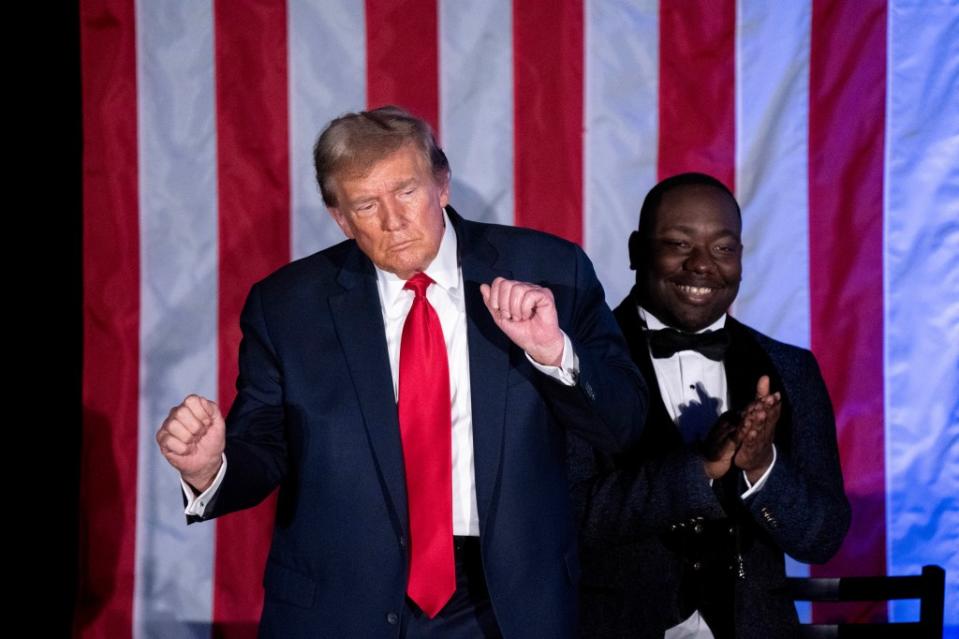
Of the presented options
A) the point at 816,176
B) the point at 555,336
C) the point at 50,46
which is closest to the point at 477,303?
the point at 555,336

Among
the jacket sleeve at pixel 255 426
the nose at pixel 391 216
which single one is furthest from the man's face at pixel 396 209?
the jacket sleeve at pixel 255 426

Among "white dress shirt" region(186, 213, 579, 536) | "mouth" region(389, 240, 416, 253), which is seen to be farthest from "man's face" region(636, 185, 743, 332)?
"mouth" region(389, 240, 416, 253)

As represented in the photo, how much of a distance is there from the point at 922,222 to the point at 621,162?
28.0 inches

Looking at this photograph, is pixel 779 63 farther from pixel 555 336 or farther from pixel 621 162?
pixel 555 336

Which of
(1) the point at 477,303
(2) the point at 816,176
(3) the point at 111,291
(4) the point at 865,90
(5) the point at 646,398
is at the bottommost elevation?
(5) the point at 646,398

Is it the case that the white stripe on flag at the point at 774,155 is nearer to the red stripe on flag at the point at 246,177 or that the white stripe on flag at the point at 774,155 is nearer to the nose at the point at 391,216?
the red stripe on flag at the point at 246,177

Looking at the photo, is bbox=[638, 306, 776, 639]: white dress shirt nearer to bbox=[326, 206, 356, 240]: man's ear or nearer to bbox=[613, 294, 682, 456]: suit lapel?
bbox=[613, 294, 682, 456]: suit lapel

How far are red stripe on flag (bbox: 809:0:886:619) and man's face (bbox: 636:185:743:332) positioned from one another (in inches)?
29.8

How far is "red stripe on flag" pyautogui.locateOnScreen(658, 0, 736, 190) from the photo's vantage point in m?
2.62

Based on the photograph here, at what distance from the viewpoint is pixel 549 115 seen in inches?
104

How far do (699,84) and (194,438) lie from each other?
1634 millimetres

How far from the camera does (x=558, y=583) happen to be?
163cm

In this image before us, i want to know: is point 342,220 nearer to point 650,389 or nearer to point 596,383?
point 596,383

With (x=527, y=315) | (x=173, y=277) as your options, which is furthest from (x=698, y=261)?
(x=173, y=277)
